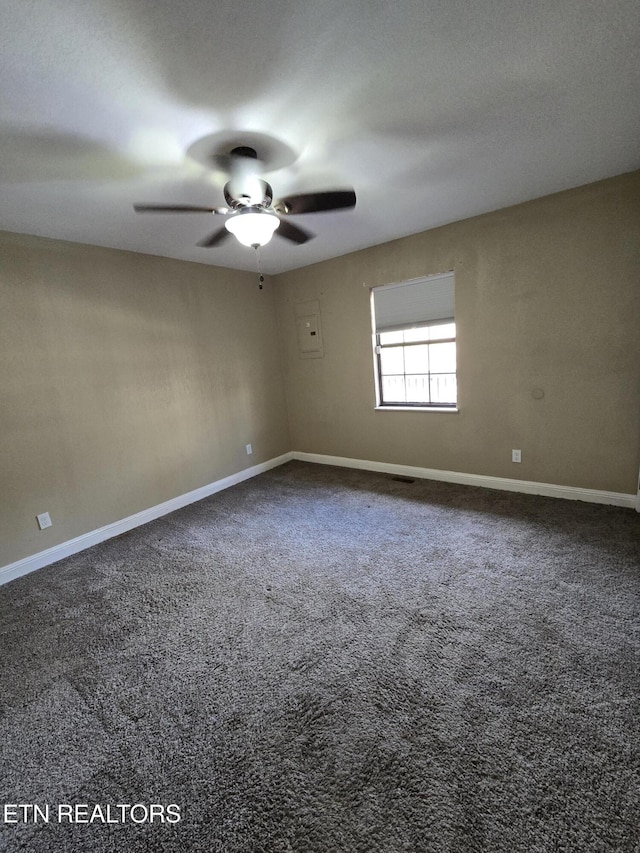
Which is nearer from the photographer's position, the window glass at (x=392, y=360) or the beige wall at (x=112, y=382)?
the beige wall at (x=112, y=382)

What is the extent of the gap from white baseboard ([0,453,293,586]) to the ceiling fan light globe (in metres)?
2.65

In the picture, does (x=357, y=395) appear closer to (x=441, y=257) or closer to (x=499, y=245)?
(x=441, y=257)

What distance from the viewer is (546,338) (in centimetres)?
293

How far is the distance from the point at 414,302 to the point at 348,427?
1.56 m

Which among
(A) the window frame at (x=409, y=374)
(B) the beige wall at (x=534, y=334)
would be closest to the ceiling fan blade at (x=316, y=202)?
(B) the beige wall at (x=534, y=334)

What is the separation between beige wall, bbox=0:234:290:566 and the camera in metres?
2.66

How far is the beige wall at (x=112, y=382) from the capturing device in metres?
2.66

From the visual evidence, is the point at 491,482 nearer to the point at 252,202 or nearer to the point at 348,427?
the point at 348,427

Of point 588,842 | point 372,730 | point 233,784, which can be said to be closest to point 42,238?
point 233,784

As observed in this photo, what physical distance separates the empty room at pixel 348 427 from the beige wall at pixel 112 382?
24mm

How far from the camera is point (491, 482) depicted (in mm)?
3432

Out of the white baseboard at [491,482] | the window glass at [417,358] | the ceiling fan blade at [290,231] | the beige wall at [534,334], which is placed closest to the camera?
the ceiling fan blade at [290,231]

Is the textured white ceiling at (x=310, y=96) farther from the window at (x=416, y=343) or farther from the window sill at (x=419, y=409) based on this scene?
the window sill at (x=419, y=409)

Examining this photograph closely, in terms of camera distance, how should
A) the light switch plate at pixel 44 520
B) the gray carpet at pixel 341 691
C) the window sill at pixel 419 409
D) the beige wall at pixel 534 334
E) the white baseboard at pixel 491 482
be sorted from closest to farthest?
the gray carpet at pixel 341 691 < the beige wall at pixel 534 334 < the light switch plate at pixel 44 520 < the white baseboard at pixel 491 482 < the window sill at pixel 419 409
